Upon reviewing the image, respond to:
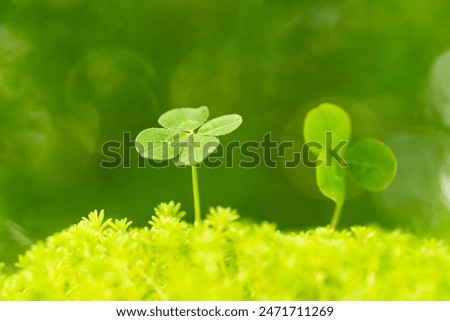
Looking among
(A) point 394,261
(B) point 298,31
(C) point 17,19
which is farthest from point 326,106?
(B) point 298,31

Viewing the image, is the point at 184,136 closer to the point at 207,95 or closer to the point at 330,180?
the point at 330,180

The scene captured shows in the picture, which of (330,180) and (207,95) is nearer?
(330,180)

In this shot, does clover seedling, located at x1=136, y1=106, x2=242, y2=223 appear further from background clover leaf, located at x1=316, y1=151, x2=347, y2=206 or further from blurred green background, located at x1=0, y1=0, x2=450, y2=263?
blurred green background, located at x1=0, y1=0, x2=450, y2=263

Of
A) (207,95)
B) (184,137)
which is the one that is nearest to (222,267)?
(184,137)

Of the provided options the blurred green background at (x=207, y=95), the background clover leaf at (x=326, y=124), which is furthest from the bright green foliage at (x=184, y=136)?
the blurred green background at (x=207, y=95)

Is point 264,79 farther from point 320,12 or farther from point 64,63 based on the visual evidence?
point 64,63
